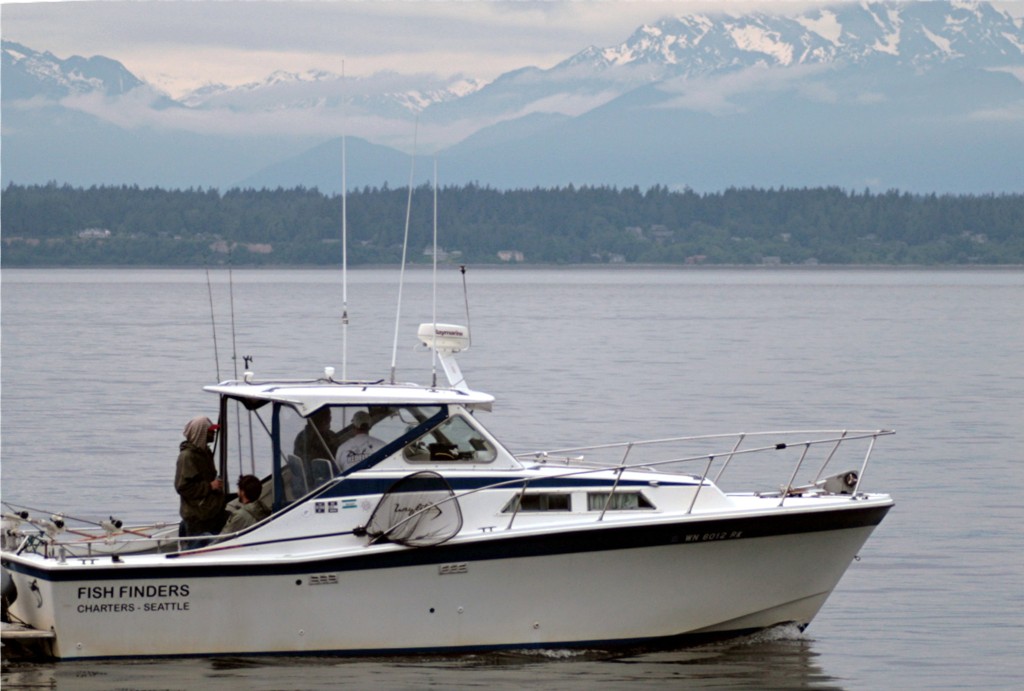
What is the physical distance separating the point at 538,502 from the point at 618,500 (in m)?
0.59

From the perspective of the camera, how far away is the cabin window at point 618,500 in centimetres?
1212

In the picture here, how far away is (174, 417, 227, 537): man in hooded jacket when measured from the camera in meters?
12.3

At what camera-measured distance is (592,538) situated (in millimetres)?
11844

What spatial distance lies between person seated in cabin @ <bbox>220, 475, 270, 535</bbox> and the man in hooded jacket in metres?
0.15

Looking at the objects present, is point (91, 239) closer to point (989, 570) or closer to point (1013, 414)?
point (1013, 414)

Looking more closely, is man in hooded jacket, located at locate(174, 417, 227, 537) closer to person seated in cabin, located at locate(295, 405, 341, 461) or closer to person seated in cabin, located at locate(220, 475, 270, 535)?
person seated in cabin, located at locate(220, 475, 270, 535)

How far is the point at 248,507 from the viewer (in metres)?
12.3

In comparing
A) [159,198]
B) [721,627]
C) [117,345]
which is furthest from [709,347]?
[159,198]

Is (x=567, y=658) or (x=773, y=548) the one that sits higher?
(x=773, y=548)

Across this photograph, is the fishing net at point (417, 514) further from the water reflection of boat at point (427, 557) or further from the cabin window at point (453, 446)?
the cabin window at point (453, 446)

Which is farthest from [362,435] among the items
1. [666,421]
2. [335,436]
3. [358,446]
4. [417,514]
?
[666,421]

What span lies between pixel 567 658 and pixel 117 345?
4111cm

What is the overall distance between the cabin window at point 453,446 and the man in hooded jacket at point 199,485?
4.96 ft

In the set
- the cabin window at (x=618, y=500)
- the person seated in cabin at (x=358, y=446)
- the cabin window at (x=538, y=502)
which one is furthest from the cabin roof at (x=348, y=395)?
the cabin window at (x=618, y=500)
